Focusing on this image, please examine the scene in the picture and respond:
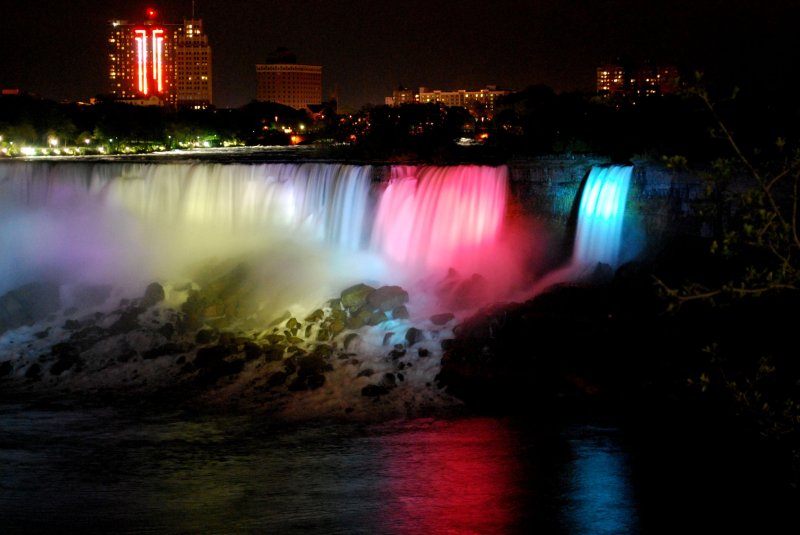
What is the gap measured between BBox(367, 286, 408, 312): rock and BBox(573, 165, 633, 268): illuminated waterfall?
477cm

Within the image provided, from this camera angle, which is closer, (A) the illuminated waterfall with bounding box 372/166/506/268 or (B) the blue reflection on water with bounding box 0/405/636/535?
(B) the blue reflection on water with bounding box 0/405/636/535

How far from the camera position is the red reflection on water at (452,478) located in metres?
13.5

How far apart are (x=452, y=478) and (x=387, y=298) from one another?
9649 mm

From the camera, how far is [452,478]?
49.1 feet

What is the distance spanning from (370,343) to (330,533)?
9342 mm

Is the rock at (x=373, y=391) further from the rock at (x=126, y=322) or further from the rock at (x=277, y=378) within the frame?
the rock at (x=126, y=322)

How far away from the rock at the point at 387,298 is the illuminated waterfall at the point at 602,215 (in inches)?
188

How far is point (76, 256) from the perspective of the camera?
31.9m

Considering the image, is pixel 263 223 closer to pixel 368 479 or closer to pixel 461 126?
pixel 368 479

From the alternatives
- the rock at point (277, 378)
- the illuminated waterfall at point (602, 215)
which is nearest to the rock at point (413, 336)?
the rock at point (277, 378)

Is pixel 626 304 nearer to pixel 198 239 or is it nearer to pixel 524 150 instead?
pixel 198 239

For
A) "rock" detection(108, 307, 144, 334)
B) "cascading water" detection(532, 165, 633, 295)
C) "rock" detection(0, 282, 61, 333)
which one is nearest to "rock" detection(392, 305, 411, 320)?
"cascading water" detection(532, 165, 633, 295)

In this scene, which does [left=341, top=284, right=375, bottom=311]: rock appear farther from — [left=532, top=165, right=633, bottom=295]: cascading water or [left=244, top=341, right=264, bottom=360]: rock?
[left=532, top=165, right=633, bottom=295]: cascading water

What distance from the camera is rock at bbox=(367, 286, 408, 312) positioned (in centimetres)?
2406
